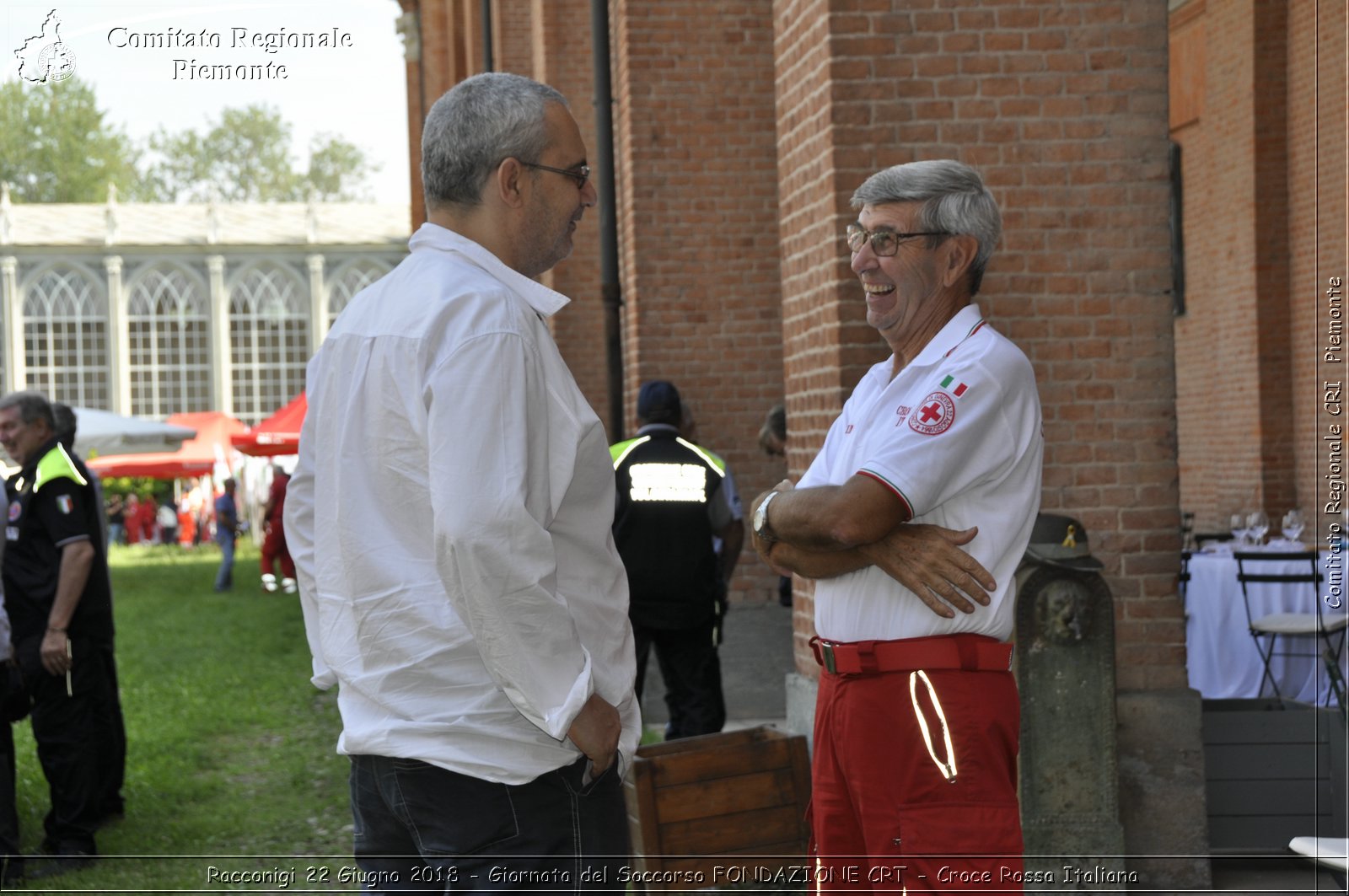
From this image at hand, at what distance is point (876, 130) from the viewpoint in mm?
5293

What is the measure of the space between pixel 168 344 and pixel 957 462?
Result: 56941mm

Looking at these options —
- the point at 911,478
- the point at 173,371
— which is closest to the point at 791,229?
the point at 911,478

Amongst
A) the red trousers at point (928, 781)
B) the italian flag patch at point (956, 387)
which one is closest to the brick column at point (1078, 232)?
the italian flag patch at point (956, 387)

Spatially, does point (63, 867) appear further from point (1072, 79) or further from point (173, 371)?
point (173, 371)

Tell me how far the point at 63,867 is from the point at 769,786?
11.4ft

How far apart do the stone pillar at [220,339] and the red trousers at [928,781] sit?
55.0 meters

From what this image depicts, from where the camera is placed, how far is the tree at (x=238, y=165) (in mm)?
62938

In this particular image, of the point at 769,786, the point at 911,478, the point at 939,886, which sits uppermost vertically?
the point at 911,478

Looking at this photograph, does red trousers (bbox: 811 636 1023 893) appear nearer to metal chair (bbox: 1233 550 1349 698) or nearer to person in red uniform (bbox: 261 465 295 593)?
metal chair (bbox: 1233 550 1349 698)

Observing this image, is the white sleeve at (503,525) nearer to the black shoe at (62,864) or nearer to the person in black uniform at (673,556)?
the person in black uniform at (673,556)

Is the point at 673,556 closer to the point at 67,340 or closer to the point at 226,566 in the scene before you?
the point at 226,566

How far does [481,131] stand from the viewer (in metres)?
2.41

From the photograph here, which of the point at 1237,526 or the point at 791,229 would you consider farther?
the point at 1237,526

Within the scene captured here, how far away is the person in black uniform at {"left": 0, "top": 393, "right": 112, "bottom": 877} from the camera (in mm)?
6742
